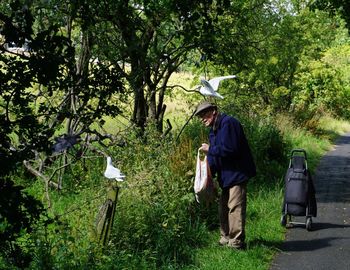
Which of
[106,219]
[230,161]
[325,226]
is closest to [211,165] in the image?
[230,161]

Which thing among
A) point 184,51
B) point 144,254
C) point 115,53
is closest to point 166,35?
point 184,51

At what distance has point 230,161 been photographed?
7105 mm

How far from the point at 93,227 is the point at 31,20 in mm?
3217

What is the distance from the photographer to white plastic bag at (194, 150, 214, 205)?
7.09 meters

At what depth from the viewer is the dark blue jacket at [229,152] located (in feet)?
22.7

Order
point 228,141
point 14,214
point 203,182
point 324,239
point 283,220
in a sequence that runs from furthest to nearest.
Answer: point 283,220 < point 324,239 < point 203,182 < point 228,141 < point 14,214

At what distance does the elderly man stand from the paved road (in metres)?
0.65

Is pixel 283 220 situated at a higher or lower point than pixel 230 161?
lower

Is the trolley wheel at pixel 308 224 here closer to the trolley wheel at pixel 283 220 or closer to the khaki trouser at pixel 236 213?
the trolley wheel at pixel 283 220

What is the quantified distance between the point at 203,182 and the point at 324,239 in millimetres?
2121

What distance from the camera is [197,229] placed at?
7613 mm

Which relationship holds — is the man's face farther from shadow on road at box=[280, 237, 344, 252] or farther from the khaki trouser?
shadow on road at box=[280, 237, 344, 252]

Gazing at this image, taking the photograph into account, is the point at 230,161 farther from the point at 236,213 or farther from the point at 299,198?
the point at 299,198

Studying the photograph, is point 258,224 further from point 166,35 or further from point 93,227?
point 166,35
